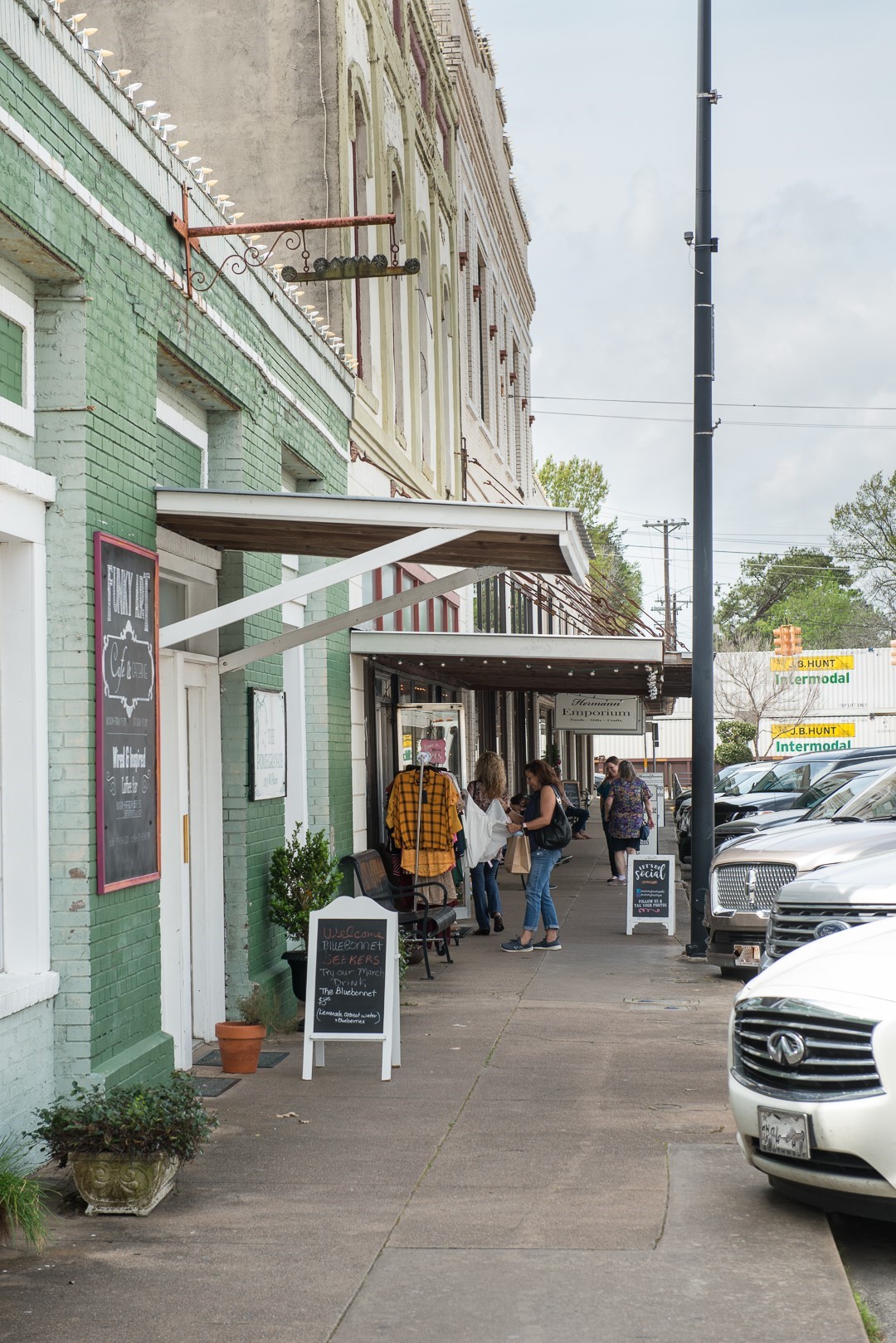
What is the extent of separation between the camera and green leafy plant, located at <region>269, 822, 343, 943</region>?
33.6 ft

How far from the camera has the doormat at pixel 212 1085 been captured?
8195 millimetres

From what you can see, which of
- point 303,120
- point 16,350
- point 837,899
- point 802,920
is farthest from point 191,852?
point 303,120

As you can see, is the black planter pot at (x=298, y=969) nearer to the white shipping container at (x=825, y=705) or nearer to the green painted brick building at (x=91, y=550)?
the green painted brick building at (x=91, y=550)

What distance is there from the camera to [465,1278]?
5211mm

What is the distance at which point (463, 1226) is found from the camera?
582 cm

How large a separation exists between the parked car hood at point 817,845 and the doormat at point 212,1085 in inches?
195

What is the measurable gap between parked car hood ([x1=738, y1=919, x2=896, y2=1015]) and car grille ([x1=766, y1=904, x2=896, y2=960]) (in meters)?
2.69

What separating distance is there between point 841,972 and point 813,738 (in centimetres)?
4728

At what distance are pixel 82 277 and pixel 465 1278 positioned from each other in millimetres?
4637

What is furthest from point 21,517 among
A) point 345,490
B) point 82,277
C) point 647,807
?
point 647,807

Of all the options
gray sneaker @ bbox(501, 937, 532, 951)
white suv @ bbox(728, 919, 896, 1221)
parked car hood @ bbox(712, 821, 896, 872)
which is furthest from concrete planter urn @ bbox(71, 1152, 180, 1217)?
gray sneaker @ bbox(501, 937, 532, 951)

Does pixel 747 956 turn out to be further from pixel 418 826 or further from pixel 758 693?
pixel 758 693

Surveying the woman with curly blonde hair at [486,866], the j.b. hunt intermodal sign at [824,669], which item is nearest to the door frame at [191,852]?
the woman with curly blonde hair at [486,866]

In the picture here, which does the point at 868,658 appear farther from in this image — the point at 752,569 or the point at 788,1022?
the point at 788,1022
